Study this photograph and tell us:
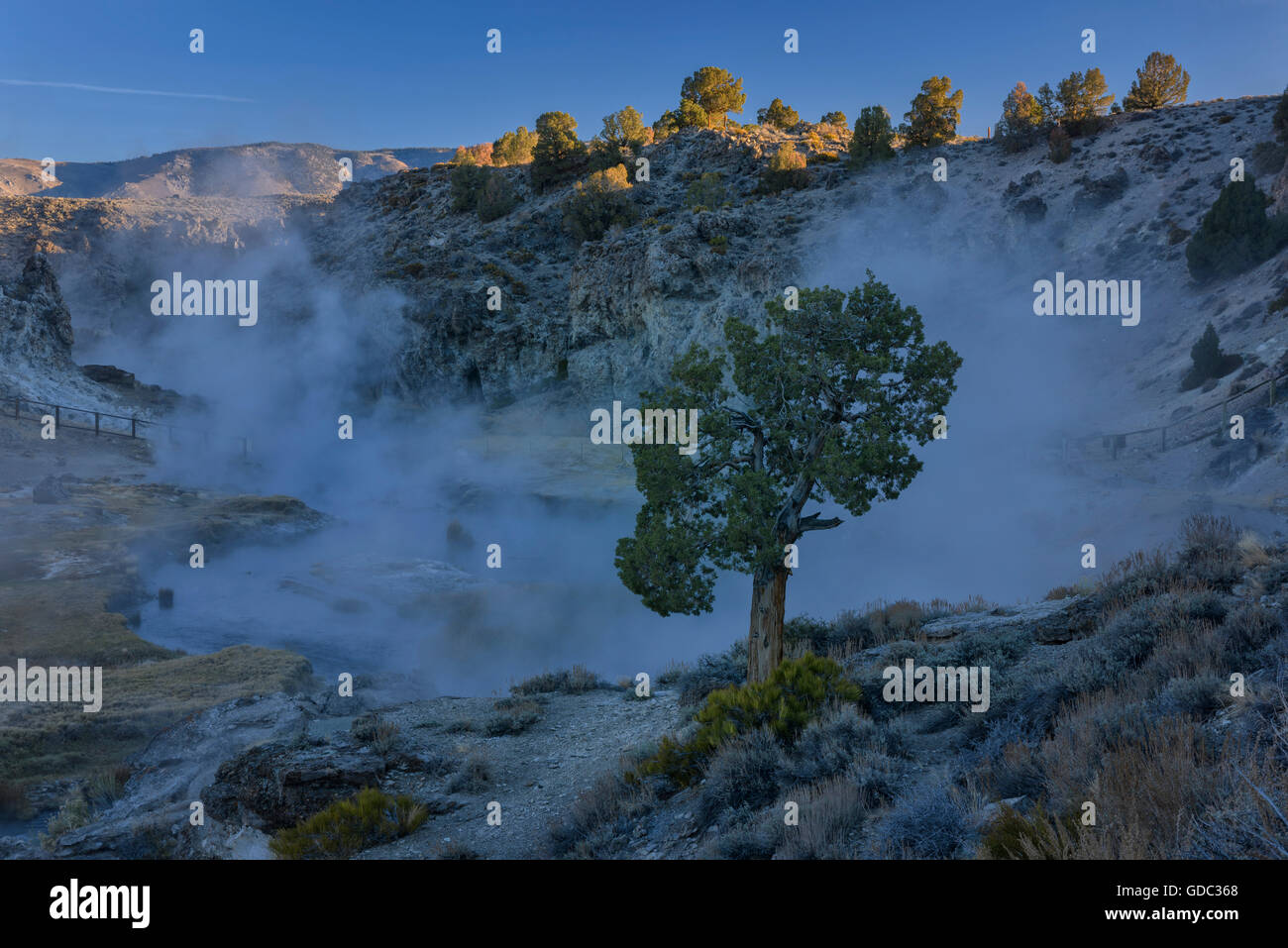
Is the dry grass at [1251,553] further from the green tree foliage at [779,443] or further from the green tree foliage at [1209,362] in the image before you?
the green tree foliage at [1209,362]

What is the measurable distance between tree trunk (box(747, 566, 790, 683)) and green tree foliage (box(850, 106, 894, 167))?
1854 inches

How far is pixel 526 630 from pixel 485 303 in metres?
30.6

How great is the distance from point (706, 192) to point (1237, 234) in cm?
2862

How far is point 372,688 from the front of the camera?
16.6 metres

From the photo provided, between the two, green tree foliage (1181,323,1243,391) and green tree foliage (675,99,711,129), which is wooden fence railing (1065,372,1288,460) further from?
green tree foliage (675,99,711,129)

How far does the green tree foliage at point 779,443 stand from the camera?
434 inches

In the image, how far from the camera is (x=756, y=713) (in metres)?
8.62

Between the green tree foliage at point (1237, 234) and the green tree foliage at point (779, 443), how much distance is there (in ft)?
A: 106

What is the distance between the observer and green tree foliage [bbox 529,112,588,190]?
192 feet

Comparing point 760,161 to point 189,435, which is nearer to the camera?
point 189,435

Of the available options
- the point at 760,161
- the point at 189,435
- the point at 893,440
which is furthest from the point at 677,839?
the point at 760,161

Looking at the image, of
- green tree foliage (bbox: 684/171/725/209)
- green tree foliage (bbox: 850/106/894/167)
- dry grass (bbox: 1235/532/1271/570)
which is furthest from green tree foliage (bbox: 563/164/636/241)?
→ dry grass (bbox: 1235/532/1271/570)

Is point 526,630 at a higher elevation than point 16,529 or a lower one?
lower

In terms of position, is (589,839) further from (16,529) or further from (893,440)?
(16,529)
